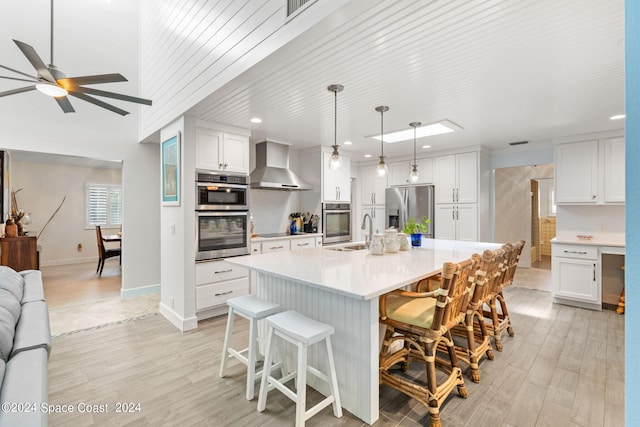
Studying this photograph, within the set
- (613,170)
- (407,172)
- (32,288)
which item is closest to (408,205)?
(407,172)

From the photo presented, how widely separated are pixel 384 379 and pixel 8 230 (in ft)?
18.2

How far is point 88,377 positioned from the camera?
2.42 m

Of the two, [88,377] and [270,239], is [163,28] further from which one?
[88,377]

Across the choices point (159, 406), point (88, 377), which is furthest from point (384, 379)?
point (88, 377)

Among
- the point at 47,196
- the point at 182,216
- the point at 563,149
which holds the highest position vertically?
the point at 563,149

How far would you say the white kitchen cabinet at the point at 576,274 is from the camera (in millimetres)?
3873

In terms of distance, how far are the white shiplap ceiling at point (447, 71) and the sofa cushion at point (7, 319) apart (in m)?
2.14

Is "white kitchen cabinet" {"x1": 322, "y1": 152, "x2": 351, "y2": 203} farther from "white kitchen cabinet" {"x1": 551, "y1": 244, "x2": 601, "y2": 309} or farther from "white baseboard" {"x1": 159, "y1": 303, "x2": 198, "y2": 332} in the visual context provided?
"white kitchen cabinet" {"x1": 551, "y1": 244, "x2": 601, "y2": 309}

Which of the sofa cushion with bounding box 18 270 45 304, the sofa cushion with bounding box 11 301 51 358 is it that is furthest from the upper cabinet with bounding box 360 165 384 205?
the sofa cushion with bounding box 11 301 51 358

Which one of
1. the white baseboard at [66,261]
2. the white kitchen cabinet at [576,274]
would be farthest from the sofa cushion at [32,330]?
the white baseboard at [66,261]

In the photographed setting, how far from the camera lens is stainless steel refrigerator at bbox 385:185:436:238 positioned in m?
5.55

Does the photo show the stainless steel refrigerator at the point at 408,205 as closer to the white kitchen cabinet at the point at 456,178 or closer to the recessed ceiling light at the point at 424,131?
the white kitchen cabinet at the point at 456,178

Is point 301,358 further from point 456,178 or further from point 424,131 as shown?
point 456,178

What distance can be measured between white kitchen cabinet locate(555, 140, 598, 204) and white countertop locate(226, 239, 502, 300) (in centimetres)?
239
